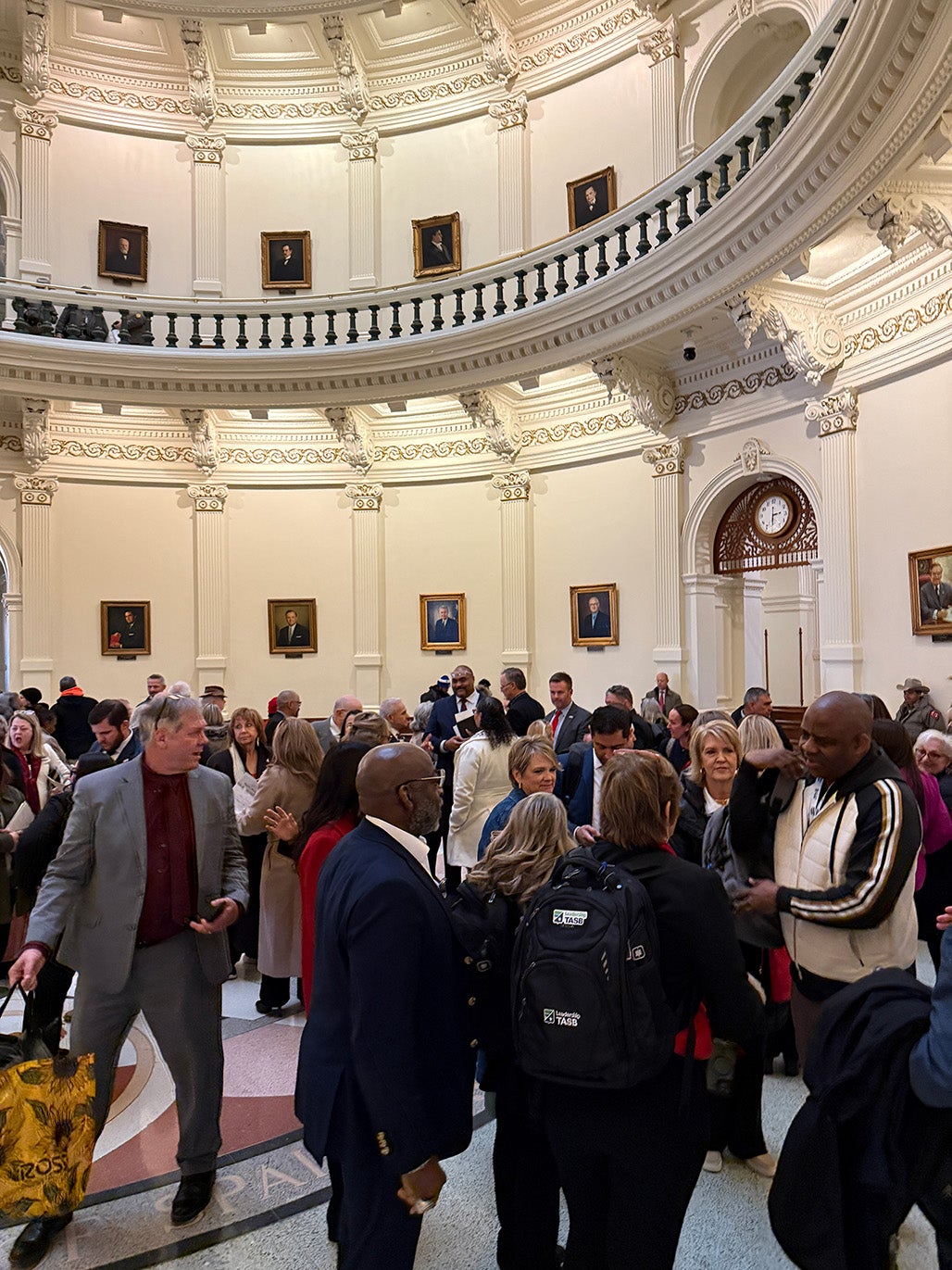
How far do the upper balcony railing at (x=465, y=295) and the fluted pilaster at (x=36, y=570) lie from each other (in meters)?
2.29

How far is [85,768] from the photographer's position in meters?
4.80

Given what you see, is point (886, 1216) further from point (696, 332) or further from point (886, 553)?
point (696, 332)

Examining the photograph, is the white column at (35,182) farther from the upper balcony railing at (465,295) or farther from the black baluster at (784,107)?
the black baluster at (784,107)

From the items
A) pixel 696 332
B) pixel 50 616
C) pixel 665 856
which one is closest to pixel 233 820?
pixel 665 856

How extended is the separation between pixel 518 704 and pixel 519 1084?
17.5 ft

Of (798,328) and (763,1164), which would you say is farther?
(798,328)

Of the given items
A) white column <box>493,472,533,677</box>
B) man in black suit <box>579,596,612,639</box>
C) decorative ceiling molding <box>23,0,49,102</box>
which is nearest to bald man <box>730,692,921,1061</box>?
man in black suit <box>579,596,612,639</box>

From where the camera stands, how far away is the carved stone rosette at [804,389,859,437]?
9.91 meters

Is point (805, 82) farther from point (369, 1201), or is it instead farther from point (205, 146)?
point (205, 146)

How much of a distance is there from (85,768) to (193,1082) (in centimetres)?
183

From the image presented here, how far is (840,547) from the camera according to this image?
1006 centimetres

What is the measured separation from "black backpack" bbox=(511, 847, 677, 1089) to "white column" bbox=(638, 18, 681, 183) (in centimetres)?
1200

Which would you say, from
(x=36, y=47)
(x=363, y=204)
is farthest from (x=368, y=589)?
(x=36, y=47)

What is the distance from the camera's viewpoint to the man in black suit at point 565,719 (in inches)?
304
